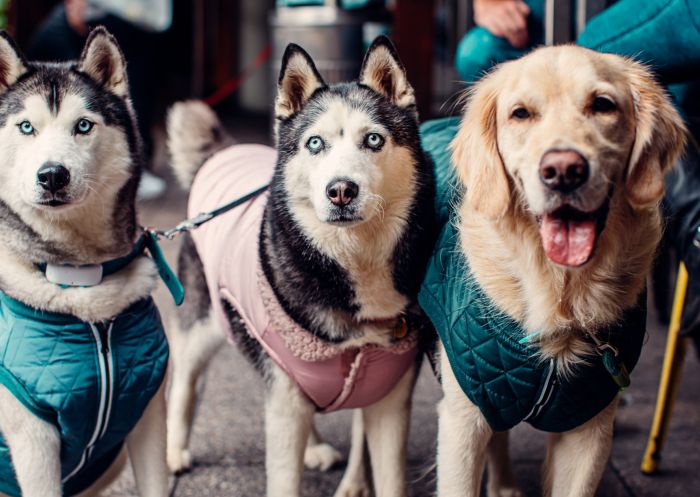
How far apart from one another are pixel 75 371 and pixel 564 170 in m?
1.43

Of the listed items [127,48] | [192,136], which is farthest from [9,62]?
[127,48]

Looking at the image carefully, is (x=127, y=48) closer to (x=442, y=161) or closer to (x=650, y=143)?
(x=442, y=161)

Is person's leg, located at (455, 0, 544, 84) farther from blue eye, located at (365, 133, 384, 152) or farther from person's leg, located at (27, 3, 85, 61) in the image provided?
person's leg, located at (27, 3, 85, 61)

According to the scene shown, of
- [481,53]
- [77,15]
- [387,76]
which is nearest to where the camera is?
[387,76]

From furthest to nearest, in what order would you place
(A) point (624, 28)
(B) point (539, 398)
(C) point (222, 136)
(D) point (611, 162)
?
(C) point (222, 136)
(A) point (624, 28)
(B) point (539, 398)
(D) point (611, 162)

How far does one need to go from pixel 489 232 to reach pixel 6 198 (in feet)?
4.56

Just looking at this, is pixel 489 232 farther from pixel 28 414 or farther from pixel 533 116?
pixel 28 414

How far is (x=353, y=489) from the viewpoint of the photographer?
10.6ft

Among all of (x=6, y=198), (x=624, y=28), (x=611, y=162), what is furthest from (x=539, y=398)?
(x=6, y=198)

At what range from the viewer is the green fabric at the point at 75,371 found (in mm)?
2414

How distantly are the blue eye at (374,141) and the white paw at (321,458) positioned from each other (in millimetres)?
1476

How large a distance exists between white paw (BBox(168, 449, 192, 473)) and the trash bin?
162 inches

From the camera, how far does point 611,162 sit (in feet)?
7.13

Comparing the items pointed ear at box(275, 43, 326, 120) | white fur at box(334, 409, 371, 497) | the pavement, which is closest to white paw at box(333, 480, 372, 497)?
white fur at box(334, 409, 371, 497)
